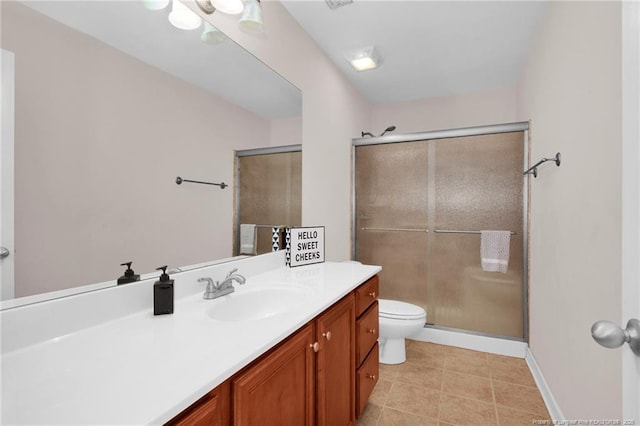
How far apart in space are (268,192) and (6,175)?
44.0 inches

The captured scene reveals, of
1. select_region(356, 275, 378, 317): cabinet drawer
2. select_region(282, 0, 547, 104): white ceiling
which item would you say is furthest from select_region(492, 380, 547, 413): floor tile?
select_region(282, 0, 547, 104): white ceiling

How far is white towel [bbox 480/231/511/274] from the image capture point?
232cm

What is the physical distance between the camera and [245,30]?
1478 millimetres

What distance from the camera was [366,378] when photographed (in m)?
1.52

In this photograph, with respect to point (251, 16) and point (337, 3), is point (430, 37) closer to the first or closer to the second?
point (337, 3)

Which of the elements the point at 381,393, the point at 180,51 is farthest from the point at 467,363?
the point at 180,51

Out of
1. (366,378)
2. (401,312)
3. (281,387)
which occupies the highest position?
(281,387)

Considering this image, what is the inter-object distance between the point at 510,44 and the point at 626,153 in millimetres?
2197

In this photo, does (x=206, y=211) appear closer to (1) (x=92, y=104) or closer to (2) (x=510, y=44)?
(1) (x=92, y=104)

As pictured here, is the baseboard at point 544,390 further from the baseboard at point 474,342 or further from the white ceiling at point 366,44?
the white ceiling at point 366,44

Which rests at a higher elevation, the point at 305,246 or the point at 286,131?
the point at 286,131

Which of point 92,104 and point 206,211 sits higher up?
point 92,104

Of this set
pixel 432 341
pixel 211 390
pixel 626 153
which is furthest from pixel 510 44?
pixel 211 390

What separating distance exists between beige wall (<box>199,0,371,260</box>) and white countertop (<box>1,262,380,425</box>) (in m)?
1.20
